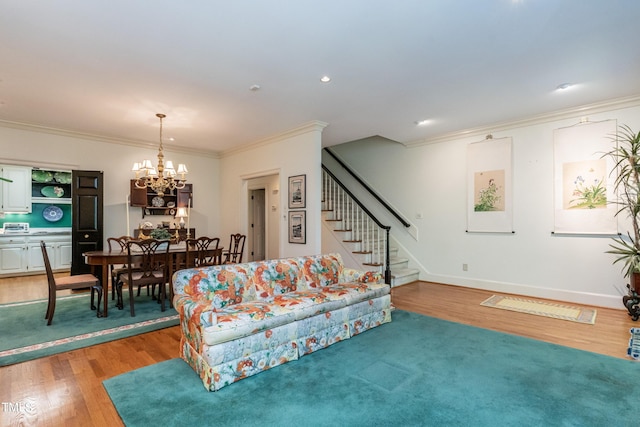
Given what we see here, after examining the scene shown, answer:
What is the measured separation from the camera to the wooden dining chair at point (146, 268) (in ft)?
13.0

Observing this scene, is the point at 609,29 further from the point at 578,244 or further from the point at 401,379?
the point at 401,379

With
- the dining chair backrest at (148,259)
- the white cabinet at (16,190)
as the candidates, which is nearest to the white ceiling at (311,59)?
the dining chair backrest at (148,259)

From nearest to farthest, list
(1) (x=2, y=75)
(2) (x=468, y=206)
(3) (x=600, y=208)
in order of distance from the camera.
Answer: (1) (x=2, y=75)
(3) (x=600, y=208)
(2) (x=468, y=206)

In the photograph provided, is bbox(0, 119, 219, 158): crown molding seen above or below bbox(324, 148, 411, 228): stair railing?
above

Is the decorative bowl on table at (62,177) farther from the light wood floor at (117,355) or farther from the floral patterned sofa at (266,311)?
the floral patterned sofa at (266,311)

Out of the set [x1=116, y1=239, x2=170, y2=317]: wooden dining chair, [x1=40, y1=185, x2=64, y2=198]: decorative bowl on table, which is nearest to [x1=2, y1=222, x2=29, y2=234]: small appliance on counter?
[x1=40, y1=185, x2=64, y2=198]: decorative bowl on table

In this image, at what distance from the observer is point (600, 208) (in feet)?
14.4

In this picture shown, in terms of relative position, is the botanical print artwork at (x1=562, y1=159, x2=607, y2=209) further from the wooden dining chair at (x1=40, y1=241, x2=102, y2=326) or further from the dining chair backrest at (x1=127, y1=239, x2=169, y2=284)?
the wooden dining chair at (x1=40, y1=241, x2=102, y2=326)

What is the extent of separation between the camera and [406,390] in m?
2.23

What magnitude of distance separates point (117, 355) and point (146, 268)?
1.45 m

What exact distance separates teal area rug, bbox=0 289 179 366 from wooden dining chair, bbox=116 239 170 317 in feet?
0.76

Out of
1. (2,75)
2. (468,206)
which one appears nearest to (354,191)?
(468,206)

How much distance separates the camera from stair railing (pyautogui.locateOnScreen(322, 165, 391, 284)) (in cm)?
610

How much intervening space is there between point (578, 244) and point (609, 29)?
121 inches
